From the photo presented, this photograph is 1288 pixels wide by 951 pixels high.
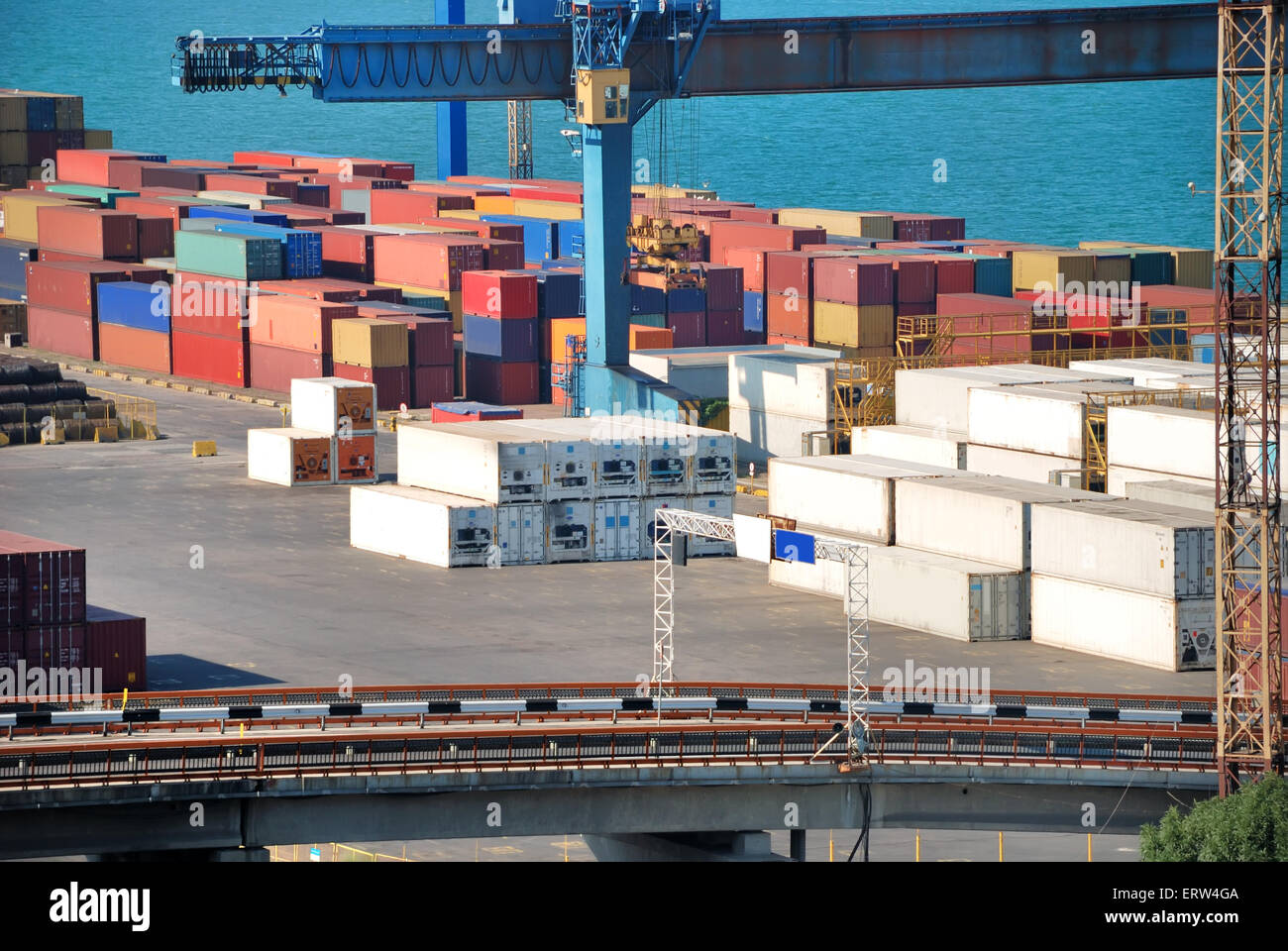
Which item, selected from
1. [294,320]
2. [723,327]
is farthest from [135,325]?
[723,327]

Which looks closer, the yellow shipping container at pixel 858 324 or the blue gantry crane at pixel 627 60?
the blue gantry crane at pixel 627 60

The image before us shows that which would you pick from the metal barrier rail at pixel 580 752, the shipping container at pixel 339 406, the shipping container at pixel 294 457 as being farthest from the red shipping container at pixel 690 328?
the metal barrier rail at pixel 580 752

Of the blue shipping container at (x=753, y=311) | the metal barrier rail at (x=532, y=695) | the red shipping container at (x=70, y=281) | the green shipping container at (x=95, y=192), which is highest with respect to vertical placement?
the green shipping container at (x=95, y=192)

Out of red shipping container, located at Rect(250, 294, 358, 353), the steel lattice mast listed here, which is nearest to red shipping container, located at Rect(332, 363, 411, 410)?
red shipping container, located at Rect(250, 294, 358, 353)

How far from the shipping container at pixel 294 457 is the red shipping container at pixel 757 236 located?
3107cm

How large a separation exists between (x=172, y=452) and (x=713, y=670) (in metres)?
34.2

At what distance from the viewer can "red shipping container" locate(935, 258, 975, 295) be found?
288 ft

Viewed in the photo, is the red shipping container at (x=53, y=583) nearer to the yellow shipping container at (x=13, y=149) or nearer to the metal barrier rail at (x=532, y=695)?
the metal barrier rail at (x=532, y=695)

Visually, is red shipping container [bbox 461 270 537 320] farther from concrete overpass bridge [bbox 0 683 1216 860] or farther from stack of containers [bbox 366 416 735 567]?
concrete overpass bridge [bbox 0 683 1216 860]

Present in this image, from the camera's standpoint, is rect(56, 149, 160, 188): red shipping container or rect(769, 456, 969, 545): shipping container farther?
rect(56, 149, 160, 188): red shipping container

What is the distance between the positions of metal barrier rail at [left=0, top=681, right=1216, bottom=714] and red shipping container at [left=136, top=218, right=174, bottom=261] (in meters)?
66.1

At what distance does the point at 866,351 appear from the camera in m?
85.6

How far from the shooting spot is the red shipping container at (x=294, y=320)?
88312mm
